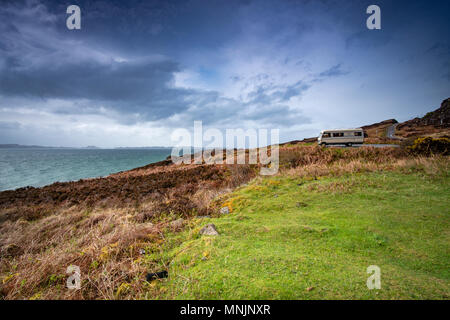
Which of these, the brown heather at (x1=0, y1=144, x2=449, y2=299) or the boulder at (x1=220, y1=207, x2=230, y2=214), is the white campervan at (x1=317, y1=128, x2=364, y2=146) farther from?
the boulder at (x1=220, y1=207, x2=230, y2=214)

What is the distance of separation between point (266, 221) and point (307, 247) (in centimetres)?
169

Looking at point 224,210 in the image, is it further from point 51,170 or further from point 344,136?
point 51,170

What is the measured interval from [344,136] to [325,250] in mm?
23928

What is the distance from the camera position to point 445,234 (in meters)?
4.04

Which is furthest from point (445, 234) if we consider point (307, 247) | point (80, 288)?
point (80, 288)

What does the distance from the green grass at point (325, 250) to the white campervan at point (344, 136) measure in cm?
1808

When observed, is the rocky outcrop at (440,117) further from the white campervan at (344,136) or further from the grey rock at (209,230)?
the grey rock at (209,230)

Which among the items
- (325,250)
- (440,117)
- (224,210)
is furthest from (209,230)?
(440,117)

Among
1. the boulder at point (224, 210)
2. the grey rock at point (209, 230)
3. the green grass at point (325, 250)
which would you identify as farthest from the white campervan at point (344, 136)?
the grey rock at point (209, 230)

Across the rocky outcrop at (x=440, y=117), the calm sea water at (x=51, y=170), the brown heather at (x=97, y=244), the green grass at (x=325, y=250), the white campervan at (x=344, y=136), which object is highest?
the rocky outcrop at (x=440, y=117)

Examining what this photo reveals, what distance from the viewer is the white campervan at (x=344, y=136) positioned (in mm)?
22953

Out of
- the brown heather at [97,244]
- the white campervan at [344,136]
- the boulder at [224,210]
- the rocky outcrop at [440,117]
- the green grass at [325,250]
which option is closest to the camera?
the green grass at [325,250]

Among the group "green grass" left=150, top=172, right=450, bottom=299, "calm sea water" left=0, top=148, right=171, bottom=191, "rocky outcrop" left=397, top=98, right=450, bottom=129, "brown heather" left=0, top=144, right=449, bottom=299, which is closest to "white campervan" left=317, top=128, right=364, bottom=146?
"brown heather" left=0, top=144, right=449, bottom=299

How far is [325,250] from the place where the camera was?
3.76 m
